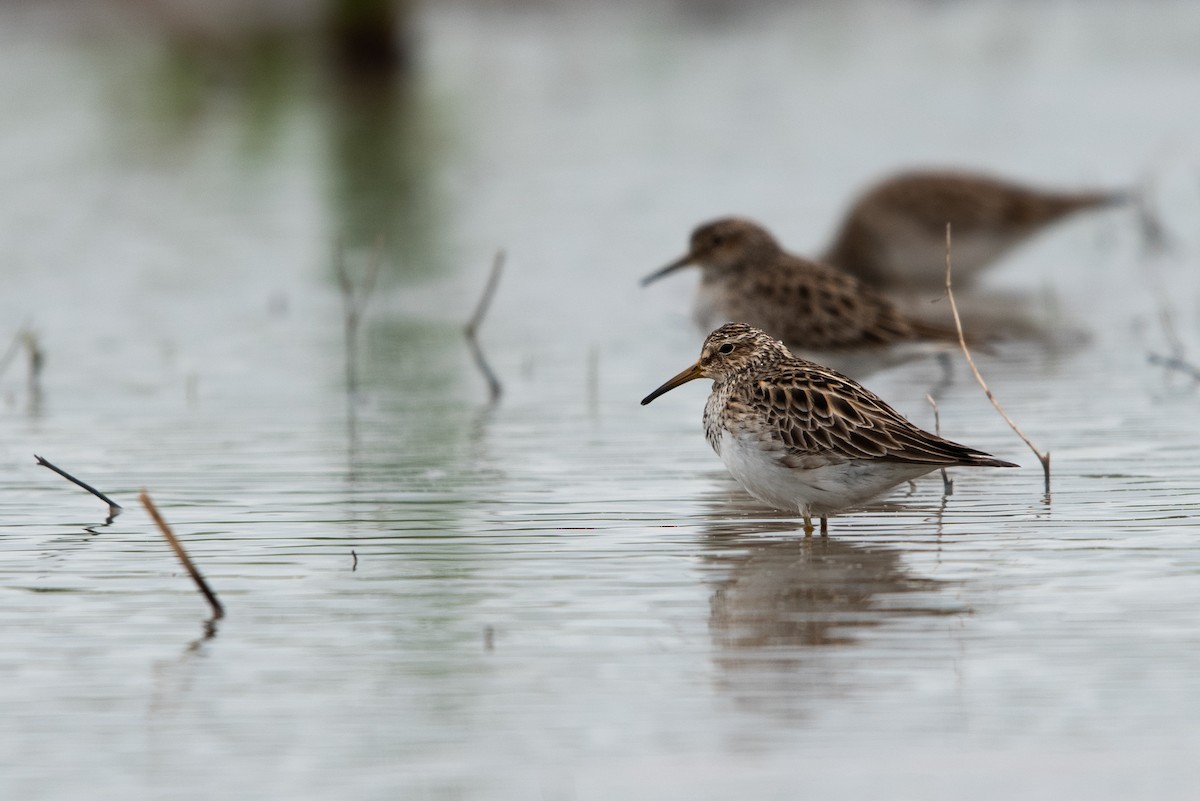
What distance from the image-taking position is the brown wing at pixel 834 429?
7633mm

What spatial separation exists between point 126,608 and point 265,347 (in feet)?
20.6

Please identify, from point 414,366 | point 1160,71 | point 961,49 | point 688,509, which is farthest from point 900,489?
point 961,49

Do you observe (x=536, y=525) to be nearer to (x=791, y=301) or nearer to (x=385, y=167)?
(x=791, y=301)

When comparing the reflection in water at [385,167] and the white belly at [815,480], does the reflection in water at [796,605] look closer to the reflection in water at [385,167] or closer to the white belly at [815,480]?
the white belly at [815,480]

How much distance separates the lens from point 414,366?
1225 cm

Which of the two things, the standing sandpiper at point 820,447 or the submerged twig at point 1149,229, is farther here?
the submerged twig at point 1149,229

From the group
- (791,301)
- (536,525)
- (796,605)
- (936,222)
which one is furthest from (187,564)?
(936,222)

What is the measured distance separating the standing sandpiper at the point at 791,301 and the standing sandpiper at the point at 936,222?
3008 mm

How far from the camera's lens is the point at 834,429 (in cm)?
773

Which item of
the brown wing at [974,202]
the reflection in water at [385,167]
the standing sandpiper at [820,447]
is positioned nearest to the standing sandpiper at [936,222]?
the brown wing at [974,202]

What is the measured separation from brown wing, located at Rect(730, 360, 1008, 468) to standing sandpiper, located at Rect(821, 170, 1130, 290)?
7811 millimetres

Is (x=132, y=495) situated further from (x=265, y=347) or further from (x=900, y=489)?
(x=265, y=347)

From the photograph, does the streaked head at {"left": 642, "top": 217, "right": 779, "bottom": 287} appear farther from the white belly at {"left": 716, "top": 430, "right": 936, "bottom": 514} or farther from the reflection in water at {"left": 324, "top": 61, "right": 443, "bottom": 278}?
the white belly at {"left": 716, "top": 430, "right": 936, "bottom": 514}

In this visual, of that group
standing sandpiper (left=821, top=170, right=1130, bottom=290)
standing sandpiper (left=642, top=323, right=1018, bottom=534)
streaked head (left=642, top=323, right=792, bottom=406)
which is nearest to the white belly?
standing sandpiper (left=642, top=323, right=1018, bottom=534)
